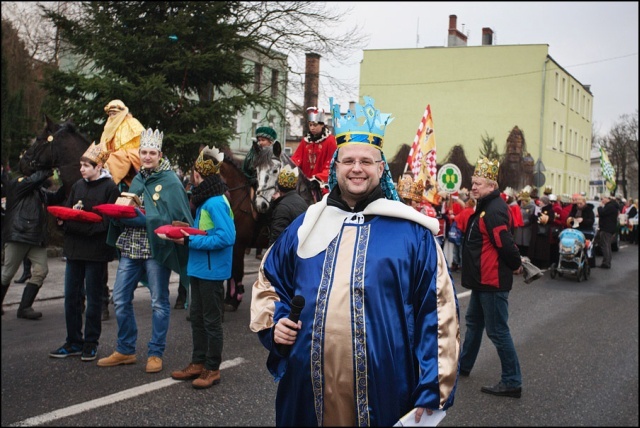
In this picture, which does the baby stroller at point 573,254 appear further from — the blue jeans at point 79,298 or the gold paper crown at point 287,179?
the blue jeans at point 79,298

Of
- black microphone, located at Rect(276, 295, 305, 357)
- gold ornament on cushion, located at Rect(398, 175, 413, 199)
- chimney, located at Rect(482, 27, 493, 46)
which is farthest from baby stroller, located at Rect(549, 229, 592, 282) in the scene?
black microphone, located at Rect(276, 295, 305, 357)

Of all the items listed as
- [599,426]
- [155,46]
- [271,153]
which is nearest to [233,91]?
[155,46]

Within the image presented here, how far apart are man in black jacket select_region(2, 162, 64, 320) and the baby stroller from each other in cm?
1103

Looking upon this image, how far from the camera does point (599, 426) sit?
17.1 ft

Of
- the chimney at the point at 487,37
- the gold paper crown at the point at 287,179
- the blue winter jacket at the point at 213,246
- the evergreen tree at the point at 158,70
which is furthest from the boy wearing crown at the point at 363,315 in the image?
the evergreen tree at the point at 158,70

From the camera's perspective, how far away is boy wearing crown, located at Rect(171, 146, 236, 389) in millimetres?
5793

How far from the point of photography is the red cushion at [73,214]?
6.26m

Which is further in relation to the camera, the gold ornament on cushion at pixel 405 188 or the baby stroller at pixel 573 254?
the baby stroller at pixel 573 254

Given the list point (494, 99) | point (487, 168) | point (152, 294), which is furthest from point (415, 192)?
point (152, 294)

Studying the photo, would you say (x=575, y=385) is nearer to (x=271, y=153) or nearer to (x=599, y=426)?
(x=599, y=426)

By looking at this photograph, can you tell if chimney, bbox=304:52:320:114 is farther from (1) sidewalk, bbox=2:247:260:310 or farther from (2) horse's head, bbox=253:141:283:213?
(2) horse's head, bbox=253:141:283:213

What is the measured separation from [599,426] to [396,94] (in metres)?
7.07

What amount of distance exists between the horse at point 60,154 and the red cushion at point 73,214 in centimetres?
156

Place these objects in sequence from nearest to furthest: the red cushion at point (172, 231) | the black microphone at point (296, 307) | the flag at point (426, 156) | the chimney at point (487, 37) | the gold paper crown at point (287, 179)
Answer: the black microphone at point (296, 307), the chimney at point (487, 37), the red cushion at point (172, 231), the gold paper crown at point (287, 179), the flag at point (426, 156)
